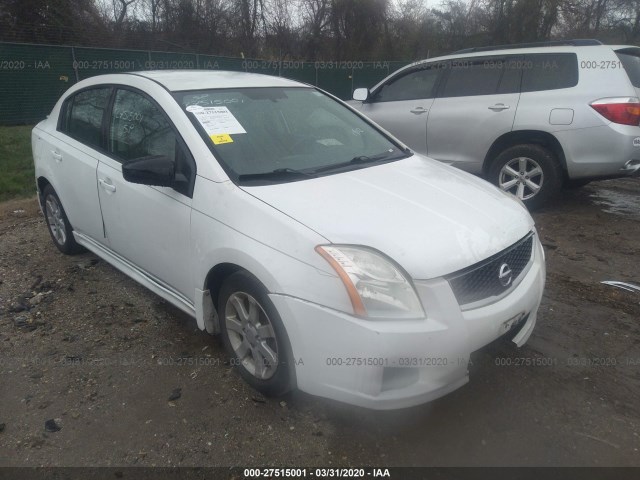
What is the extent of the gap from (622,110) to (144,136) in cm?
450

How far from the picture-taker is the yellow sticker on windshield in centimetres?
291

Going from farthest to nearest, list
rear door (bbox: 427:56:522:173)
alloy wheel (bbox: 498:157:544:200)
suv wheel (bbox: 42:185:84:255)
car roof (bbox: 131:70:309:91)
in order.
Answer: rear door (bbox: 427:56:522:173) < alloy wheel (bbox: 498:157:544:200) < suv wheel (bbox: 42:185:84:255) < car roof (bbox: 131:70:309:91)

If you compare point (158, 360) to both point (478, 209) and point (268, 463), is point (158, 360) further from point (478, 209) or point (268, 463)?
point (478, 209)

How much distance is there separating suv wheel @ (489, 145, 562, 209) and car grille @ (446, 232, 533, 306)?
3095mm

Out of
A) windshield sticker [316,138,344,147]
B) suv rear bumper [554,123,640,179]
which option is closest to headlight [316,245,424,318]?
windshield sticker [316,138,344,147]

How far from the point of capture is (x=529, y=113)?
548cm

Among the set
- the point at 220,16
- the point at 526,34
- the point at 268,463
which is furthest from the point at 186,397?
the point at 526,34

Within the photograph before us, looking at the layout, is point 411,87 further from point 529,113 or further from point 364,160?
point 364,160

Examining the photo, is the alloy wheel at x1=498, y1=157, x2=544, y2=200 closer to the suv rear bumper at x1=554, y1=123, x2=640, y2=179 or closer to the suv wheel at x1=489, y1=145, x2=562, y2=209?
the suv wheel at x1=489, y1=145, x2=562, y2=209

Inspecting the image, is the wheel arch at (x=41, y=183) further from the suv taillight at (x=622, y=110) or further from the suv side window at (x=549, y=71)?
the suv taillight at (x=622, y=110)

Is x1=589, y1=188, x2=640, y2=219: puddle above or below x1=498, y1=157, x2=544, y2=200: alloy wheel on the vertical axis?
below

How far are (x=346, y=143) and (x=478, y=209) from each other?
111 centimetres

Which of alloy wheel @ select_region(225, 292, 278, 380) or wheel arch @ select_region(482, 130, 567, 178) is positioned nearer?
alloy wheel @ select_region(225, 292, 278, 380)

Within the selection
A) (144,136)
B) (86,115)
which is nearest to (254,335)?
(144,136)
